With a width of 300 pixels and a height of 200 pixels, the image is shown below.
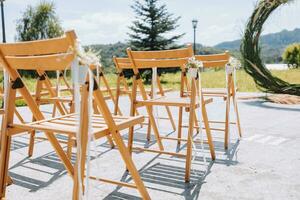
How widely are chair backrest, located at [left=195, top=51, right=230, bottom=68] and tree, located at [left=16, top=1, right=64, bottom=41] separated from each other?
743 inches

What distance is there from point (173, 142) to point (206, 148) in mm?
459

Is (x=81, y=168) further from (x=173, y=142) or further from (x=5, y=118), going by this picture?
(x=173, y=142)

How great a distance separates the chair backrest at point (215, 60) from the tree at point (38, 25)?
18.9 metres

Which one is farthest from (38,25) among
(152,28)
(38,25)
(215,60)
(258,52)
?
(215,60)

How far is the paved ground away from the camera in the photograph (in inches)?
105

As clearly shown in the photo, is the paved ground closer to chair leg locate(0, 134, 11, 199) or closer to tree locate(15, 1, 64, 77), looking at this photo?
chair leg locate(0, 134, 11, 199)

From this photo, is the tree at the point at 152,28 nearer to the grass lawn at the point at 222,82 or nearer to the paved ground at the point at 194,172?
the grass lawn at the point at 222,82

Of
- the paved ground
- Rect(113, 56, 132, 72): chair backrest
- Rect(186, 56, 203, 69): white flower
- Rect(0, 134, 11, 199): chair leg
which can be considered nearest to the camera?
Rect(0, 134, 11, 199): chair leg

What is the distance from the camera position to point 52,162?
3.54 m

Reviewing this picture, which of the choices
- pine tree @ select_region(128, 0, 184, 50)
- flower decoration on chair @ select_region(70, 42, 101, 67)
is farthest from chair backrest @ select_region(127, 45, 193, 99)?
pine tree @ select_region(128, 0, 184, 50)

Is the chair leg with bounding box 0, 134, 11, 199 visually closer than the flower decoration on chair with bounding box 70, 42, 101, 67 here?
No

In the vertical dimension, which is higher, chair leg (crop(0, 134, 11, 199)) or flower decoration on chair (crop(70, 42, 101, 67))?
flower decoration on chair (crop(70, 42, 101, 67))

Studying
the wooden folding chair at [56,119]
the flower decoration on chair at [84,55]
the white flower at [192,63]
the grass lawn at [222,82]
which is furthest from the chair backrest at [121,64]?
the grass lawn at [222,82]

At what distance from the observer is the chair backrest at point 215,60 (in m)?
3.93
